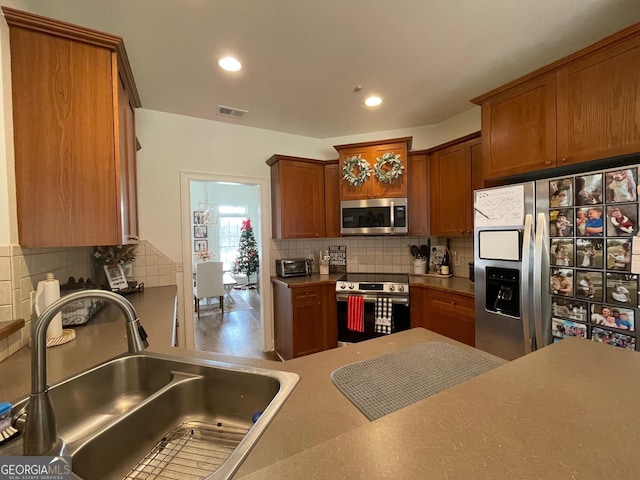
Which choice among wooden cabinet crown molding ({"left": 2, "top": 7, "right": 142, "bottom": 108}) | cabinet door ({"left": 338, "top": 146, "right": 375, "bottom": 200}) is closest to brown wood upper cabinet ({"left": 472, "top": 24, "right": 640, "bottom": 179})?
cabinet door ({"left": 338, "top": 146, "right": 375, "bottom": 200})

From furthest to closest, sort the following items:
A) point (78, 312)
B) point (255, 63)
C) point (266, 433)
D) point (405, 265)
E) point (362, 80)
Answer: point (405, 265)
point (362, 80)
point (255, 63)
point (78, 312)
point (266, 433)

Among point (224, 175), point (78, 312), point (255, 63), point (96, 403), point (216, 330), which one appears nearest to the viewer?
point (96, 403)

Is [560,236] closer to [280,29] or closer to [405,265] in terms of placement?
[405,265]

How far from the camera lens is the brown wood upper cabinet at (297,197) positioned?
126 inches

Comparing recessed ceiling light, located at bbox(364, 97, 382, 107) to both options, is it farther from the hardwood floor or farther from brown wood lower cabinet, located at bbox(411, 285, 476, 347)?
the hardwood floor

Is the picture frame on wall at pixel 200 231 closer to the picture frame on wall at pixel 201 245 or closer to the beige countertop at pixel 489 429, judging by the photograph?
the picture frame on wall at pixel 201 245

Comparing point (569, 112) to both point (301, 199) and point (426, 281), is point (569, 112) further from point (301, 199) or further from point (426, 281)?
point (301, 199)

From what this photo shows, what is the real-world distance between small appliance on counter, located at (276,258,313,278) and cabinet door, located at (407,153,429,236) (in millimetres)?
1295

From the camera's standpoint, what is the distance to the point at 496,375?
2.08ft

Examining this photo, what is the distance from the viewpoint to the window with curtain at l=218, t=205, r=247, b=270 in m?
7.26

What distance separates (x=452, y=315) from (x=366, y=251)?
4.47 feet

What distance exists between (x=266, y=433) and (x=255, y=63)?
2267 mm

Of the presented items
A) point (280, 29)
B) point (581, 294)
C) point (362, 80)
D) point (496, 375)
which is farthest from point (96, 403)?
point (362, 80)

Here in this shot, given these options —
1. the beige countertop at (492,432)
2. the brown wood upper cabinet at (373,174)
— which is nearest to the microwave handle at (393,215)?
the brown wood upper cabinet at (373,174)
